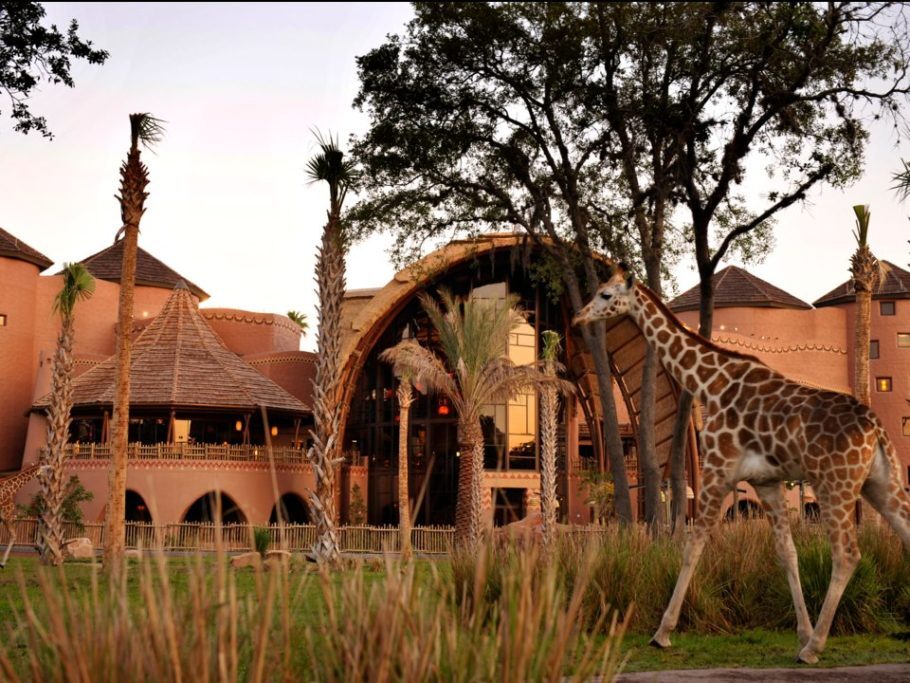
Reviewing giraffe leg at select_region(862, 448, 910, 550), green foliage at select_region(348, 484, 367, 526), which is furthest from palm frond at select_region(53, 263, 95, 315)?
giraffe leg at select_region(862, 448, 910, 550)

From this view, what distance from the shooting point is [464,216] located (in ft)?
76.4

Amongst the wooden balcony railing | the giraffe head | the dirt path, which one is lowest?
the dirt path

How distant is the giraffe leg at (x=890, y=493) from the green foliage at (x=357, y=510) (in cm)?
2791

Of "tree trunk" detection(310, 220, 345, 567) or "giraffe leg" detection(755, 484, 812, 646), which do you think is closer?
"giraffe leg" detection(755, 484, 812, 646)

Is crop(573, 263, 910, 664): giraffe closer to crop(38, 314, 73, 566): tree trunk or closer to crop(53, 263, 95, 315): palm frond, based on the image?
crop(38, 314, 73, 566): tree trunk

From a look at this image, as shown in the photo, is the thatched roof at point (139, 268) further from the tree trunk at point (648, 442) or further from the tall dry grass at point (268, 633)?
the tall dry grass at point (268, 633)

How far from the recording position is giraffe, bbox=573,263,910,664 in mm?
9500

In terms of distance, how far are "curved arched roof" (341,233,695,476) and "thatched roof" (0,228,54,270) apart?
12.3 m

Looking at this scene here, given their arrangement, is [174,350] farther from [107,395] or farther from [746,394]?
[746,394]

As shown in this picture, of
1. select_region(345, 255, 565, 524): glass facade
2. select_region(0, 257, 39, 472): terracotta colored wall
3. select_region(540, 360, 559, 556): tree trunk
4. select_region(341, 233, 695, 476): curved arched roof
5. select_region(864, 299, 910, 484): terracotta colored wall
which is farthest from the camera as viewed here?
select_region(864, 299, 910, 484): terracotta colored wall

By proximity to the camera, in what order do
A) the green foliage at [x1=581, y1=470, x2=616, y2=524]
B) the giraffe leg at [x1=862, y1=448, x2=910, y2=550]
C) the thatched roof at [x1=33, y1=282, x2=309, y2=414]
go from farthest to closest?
the green foliage at [x1=581, y1=470, x2=616, y2=524] < the thatched roof at [x1=33, y1=282, x2=309, y2=414] < the giraffe leg at [x1=862, y1=448, x2=910, y2=550]

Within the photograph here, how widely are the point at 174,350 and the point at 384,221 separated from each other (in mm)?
15847

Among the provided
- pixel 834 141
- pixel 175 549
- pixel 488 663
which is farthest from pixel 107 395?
pixel 488 663

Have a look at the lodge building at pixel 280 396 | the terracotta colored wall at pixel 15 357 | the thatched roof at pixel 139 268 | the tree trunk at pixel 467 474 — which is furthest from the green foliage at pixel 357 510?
the terracotta colored wall at pixel 15 357
